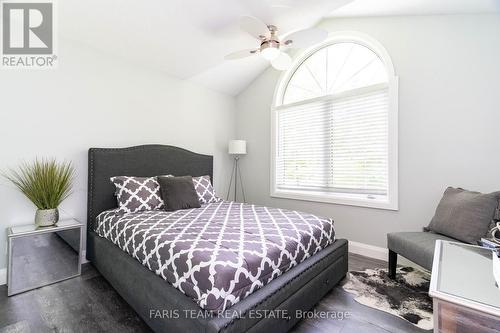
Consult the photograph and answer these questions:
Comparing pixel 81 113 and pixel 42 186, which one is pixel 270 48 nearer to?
pixel 81 113

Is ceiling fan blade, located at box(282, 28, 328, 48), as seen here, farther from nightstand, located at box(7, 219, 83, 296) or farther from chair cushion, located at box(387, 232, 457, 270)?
nightstand, located at box(7, 219, 83, 296)

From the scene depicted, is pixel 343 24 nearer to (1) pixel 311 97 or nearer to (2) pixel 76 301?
(1) pixel 311 97

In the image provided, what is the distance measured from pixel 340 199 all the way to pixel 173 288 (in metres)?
2.44

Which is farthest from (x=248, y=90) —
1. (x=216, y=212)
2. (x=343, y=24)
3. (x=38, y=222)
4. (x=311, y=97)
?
(x=38, y=222)

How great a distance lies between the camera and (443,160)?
Result: 2396 millimetres

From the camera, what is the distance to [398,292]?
1.98 metres

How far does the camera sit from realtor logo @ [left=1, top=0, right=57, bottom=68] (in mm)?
2156

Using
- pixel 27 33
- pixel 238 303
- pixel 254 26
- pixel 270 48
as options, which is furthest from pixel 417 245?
pixel 27 33

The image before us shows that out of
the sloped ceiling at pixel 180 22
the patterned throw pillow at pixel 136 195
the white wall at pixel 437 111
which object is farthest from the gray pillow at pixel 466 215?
the patterned throw pillow at pixel 136 195

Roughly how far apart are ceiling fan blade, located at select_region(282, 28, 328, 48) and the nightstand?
281 centimetres

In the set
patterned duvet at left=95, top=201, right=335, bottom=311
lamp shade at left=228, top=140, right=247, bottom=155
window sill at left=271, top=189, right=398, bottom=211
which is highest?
lamp shade at left=228, top=140, right=247, bottom=155

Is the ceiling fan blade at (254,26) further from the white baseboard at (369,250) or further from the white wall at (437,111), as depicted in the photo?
the white baseboard at (369,250)

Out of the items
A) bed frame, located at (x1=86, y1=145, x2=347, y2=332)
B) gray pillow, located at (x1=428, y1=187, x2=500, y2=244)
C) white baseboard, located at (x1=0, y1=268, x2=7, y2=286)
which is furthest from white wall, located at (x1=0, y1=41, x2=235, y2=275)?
gray pillow, located at (x1=428, y1=187, x2=500, y2=244)

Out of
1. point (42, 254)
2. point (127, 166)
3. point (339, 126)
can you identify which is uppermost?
point (339, 126)
